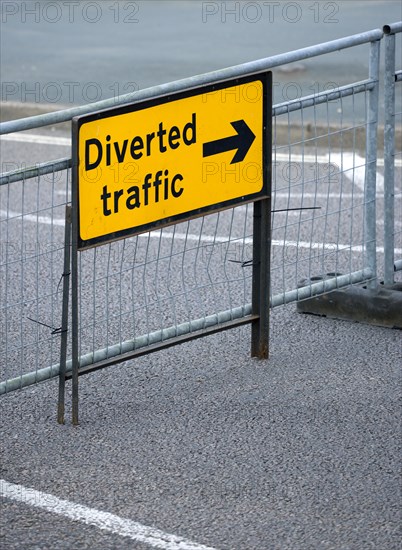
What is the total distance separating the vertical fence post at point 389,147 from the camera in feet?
20.9

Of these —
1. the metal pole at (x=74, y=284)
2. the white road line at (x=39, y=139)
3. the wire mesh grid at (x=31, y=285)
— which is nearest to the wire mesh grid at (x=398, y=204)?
the wire mesh grid at (x=31, y=285)

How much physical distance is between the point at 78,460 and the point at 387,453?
1.28m

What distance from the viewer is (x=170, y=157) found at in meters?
5.46

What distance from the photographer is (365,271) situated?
22.0 feet

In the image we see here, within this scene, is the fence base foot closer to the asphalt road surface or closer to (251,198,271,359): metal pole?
the asphalt road surface

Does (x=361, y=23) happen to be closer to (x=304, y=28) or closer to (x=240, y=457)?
(x=304, y=28)

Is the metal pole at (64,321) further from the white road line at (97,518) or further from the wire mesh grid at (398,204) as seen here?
the wire mesh grid at (398,204)

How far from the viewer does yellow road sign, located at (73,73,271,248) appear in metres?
5.20

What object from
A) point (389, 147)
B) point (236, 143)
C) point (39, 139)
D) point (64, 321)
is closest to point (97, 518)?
point (64, 321)

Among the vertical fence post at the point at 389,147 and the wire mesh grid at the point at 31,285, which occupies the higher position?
the vertical fence post at the point at 389,147

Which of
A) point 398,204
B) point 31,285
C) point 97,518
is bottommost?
point 97,518

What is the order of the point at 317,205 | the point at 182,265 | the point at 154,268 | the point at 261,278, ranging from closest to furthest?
the point at 261,278 → the point at 182,265 → the point at 154,268 → the point at 317,205

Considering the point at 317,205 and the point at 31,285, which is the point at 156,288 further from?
the point at 317,205

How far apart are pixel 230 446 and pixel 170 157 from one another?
1.30 m
